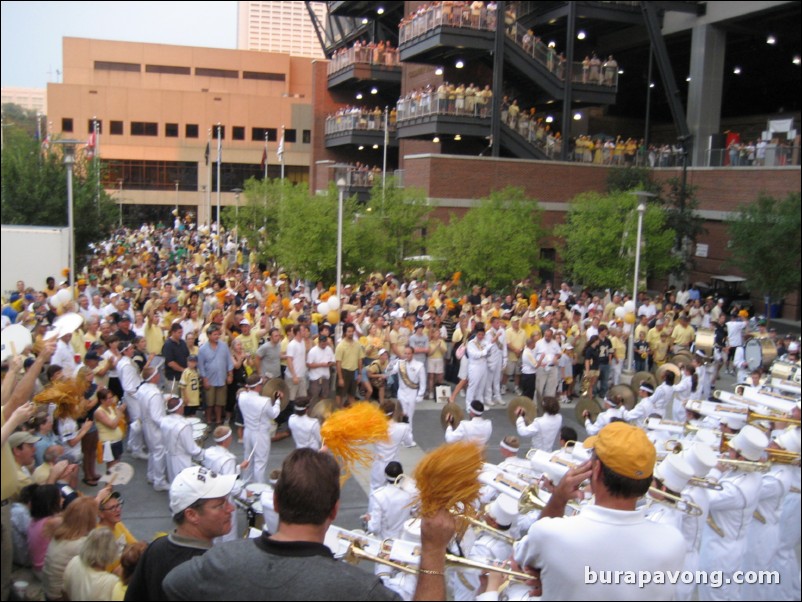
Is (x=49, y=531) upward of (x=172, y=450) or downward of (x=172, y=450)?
upward

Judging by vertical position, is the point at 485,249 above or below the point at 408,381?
above

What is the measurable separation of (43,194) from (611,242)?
2189 cm

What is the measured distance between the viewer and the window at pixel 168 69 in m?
78.8

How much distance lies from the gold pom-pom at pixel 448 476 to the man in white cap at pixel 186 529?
109cm

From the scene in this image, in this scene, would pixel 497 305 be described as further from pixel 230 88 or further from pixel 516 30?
pixel 230 88

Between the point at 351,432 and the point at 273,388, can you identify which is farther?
the point at 273,388

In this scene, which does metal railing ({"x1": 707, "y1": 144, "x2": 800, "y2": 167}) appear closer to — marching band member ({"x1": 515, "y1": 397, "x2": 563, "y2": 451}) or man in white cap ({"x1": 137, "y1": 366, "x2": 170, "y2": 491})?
marching band member ({"x1": 515, "y1": 397, "x2": 563, "y2": 451})

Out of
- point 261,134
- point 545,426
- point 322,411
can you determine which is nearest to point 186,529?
point 322,411

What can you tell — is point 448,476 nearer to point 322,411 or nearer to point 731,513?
point 731,513

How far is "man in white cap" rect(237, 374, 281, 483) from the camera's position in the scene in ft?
33.2

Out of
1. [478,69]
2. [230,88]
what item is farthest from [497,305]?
[230,88]

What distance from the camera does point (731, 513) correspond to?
6.82 metres

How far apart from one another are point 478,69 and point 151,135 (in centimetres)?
4139

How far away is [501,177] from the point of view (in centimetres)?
3297
